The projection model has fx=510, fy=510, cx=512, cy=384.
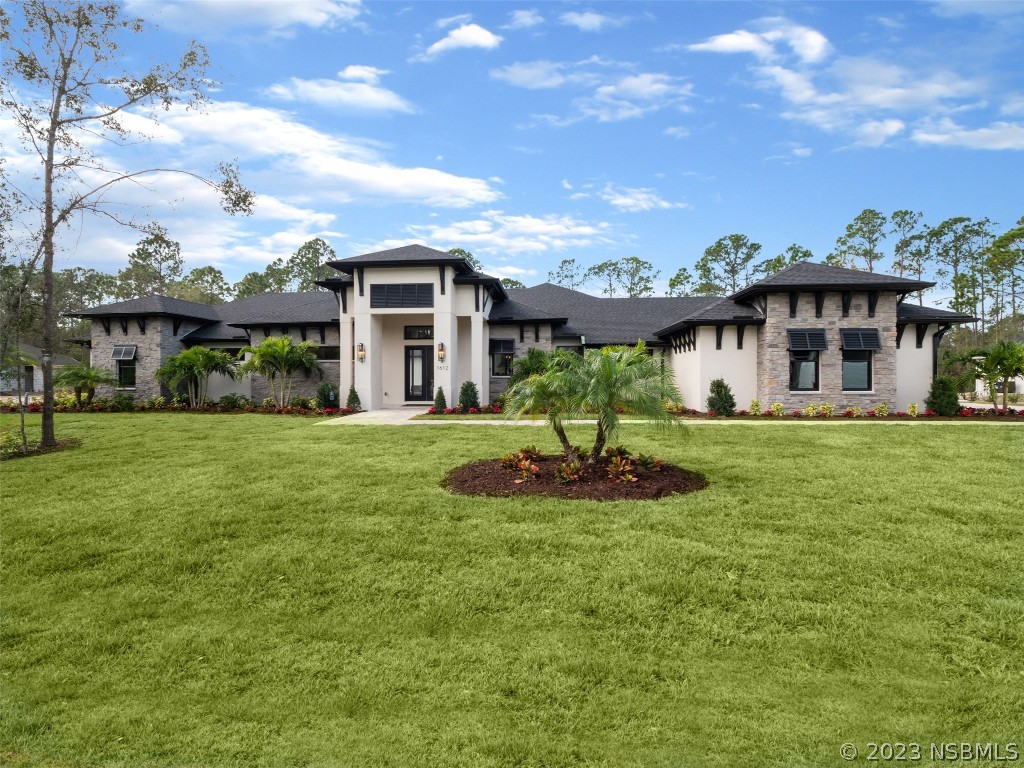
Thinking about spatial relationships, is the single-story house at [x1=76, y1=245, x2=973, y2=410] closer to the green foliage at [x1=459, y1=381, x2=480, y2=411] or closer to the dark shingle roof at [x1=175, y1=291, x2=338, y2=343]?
the dark shingle roof at [x1=175, y1=291, x2=338, y2=343]

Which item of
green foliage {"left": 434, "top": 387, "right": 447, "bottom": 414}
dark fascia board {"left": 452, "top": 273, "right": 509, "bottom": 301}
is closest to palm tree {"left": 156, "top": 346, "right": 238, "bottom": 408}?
green foliage {"left": 434, "top": 387, "right": 447, "bottom": 414}

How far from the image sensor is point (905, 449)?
9320 mm

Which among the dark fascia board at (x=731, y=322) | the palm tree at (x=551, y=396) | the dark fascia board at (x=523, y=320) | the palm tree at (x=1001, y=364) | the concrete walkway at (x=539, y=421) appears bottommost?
the concrete walkway at (x=539, y=421)

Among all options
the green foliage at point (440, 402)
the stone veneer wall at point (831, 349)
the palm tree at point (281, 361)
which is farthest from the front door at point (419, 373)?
the stone veneer wall at point (831, 349)

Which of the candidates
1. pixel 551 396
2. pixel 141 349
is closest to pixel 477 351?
pixel 551 396

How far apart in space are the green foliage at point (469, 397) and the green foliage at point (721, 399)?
778 cm

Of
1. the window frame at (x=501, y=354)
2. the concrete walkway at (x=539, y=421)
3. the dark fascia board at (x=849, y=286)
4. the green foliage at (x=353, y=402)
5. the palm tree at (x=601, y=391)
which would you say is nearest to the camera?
the palm tree at (x=601, y=391)

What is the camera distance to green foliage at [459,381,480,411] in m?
17.7

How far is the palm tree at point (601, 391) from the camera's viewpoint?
6762mm

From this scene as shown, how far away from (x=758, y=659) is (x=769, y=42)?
10.8 metres

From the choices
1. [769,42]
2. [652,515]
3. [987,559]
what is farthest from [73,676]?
[769,42]

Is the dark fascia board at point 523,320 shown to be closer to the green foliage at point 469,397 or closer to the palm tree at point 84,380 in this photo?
the green foliage at point 469,397

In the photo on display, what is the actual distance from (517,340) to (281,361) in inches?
350

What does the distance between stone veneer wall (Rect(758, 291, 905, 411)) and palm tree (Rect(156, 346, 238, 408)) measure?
64.0 ft
